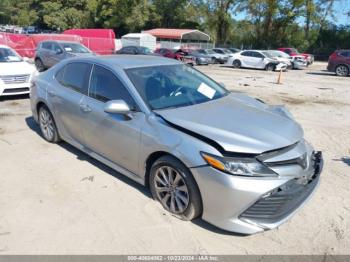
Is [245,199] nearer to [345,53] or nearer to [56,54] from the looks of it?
[56,54]

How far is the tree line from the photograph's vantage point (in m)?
45.5

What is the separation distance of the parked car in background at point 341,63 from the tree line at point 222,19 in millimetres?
25037

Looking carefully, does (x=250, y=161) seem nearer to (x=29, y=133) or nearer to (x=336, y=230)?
(x=336, y=230)

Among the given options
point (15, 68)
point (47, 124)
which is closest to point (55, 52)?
point (15, 68)

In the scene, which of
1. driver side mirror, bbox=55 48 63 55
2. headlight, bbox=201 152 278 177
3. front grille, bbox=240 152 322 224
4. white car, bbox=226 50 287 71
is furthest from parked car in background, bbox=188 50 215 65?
headlight, bbox=201 152 278 177

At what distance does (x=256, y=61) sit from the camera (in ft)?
80.4

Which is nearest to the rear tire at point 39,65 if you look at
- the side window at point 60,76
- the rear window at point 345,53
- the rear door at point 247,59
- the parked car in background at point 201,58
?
the side window at point 60,76

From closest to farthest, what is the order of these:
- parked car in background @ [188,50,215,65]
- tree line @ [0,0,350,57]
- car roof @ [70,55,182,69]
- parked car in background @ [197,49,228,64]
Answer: car roof @ [70,55,182,69] < parked car in background @ [188,50,215,65] < parked car in background @ [197,49,228,64] < tree line @ [0,0,350,57]

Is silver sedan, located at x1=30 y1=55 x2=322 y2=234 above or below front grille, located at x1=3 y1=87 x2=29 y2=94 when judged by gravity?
above

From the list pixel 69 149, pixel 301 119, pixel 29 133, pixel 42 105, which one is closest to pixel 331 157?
pixel 301 119

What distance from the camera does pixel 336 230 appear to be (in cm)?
348

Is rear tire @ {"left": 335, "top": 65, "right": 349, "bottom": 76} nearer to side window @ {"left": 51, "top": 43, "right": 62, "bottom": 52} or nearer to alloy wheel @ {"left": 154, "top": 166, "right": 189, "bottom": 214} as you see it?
side window @ {"left": 51, "top": 43, "right": 62, "bottom": 52}

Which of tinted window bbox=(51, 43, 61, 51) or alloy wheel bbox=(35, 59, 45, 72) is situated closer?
tinted window bbox=(51, 43, 61, 51)

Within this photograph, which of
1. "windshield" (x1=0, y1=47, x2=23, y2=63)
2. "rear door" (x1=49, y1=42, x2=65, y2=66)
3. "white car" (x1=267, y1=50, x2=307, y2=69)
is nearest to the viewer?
"windshield" (x1=0, y1=47, x2=23, y2=63)
